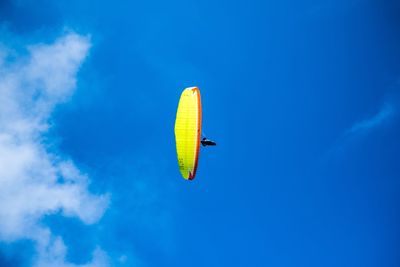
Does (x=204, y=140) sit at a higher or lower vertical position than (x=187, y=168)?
higher

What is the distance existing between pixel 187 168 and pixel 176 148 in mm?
2480

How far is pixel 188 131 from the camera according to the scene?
42.7 metres

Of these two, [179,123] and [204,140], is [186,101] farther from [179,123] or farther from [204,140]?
[204,140]

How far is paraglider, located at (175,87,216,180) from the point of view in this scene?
134 ft

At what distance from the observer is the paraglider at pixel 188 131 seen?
134ft

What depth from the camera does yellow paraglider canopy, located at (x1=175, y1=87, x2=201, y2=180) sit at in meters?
41.0

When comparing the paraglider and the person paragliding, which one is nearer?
the paraglider

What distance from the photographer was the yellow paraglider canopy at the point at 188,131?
4097 centimetres

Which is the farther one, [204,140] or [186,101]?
[204,140]

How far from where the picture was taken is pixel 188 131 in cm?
4266

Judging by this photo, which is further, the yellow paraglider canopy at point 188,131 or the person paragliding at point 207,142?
the person paragliding at point 207,142

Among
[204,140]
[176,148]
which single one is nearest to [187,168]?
[176,148]

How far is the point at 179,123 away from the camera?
4462 cm

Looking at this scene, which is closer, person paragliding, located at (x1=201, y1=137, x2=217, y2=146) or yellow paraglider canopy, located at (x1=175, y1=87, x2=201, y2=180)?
yellow paraglider canopy, located at (x1=175, y1=87, x2=201, y2=180)
